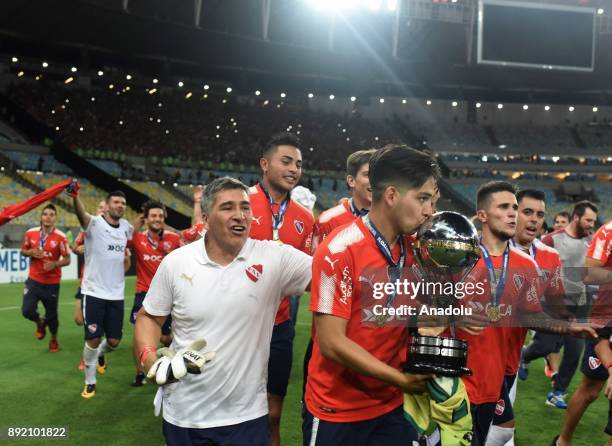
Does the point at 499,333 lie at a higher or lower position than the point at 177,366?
higher

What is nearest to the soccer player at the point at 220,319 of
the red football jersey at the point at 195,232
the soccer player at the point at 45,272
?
the red football jersey at the point at 195,232

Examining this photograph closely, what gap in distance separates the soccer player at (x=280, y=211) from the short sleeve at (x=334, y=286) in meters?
→ 2.28

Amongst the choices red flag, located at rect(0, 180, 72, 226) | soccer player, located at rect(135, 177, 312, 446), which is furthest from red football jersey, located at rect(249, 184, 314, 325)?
red flag, located at rect(0, 180, 72, 226)

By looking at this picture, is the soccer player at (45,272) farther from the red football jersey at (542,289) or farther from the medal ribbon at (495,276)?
the medal ribbon at (495,276)

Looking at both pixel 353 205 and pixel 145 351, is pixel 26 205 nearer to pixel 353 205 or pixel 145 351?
pixel 353 205

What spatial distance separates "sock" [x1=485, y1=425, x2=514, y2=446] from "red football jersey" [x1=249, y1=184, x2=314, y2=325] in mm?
1714

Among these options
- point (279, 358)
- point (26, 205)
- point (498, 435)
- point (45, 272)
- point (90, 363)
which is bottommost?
point (90, 363)

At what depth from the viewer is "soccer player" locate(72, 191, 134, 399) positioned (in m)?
7.34

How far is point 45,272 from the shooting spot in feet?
31.8

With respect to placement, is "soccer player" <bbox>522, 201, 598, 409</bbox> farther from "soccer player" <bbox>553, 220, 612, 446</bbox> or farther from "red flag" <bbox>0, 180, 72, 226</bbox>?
"red flag" <bbox>0, 180, 72, 226</bbox>

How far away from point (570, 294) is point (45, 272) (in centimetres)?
876

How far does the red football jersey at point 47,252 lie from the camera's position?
9.71 metres

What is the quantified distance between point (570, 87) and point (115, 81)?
29.7m

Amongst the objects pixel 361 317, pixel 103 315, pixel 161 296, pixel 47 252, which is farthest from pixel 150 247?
pixel 361 317
